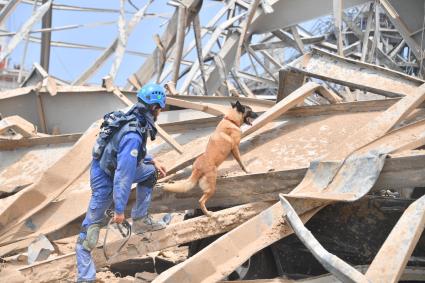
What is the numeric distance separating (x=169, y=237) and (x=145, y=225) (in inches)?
9.4

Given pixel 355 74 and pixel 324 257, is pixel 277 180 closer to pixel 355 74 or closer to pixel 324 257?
pixel 324 257

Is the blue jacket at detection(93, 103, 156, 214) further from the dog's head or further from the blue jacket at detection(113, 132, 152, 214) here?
the dog's head

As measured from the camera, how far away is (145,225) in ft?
15.8

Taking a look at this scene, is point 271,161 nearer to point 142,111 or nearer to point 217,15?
point 142,111

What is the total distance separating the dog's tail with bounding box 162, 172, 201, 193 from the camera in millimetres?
4832

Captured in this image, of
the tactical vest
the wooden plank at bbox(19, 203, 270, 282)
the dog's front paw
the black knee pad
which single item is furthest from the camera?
the dog's front paw

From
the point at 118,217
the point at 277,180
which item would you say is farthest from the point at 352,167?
the point at 118,217

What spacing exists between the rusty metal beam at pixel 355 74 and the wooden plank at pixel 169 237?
190cm

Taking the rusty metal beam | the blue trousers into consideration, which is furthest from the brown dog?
the rusty metal beam

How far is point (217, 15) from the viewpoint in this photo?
12.5m

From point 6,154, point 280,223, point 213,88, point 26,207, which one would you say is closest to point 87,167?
point 26,207

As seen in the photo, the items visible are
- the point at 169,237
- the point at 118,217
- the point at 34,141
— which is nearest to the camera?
the point at 118,217

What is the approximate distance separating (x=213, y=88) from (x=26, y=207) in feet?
22.0

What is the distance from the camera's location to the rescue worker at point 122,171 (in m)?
4.45
